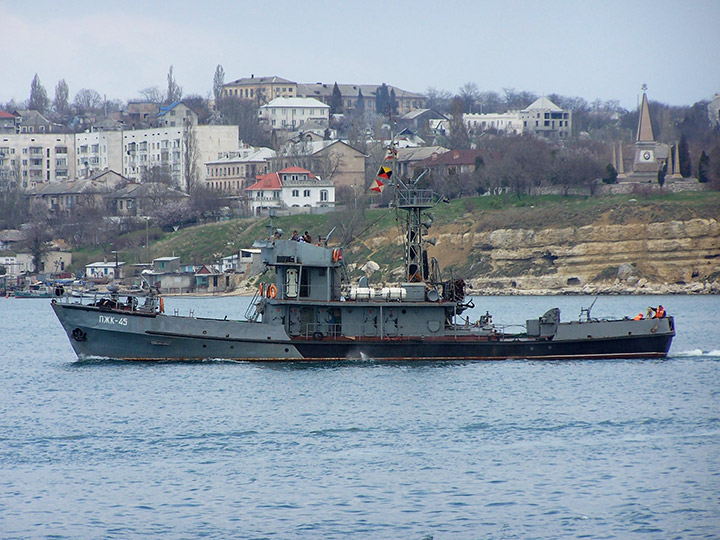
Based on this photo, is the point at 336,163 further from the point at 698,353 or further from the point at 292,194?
the point at 698,353

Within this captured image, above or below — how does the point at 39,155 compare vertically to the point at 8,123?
below

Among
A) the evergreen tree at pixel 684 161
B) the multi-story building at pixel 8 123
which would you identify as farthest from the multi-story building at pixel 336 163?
the multi-story building at pixel 8 123

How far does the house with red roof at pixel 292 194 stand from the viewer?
126500 millimetres

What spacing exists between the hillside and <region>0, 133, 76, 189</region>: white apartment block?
73.8m

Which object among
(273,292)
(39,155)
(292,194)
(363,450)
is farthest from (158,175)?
(363,450)

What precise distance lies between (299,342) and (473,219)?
65746 millimetres

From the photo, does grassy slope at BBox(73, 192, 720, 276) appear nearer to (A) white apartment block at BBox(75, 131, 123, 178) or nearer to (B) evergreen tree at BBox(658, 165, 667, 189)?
(B) evergreen tree at BBox(658, 165, 667, 189)

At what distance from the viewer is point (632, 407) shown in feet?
122

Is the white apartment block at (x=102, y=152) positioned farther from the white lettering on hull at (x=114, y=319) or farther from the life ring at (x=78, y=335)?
the white lettering on hull at (x=114, y=319)

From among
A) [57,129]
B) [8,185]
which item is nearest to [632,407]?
[8,185]

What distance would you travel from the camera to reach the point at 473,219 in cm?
10838

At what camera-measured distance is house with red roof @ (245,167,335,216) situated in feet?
415

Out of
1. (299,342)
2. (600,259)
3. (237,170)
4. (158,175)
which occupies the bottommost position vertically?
(299,342)

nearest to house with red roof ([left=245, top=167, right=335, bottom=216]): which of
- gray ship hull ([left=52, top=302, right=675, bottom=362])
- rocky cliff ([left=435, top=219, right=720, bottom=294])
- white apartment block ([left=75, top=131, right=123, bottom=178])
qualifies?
rocky cliff ([left=435, top=219, right=720, bottom=294])
